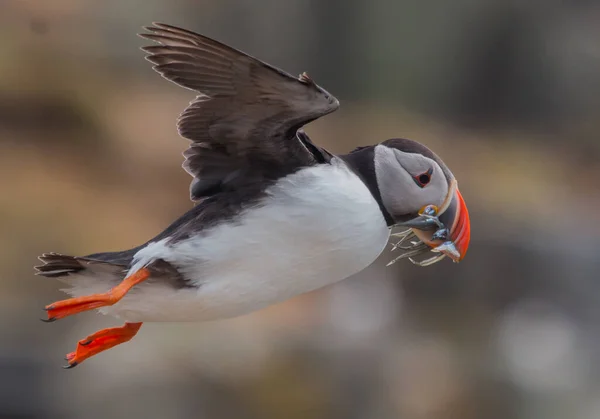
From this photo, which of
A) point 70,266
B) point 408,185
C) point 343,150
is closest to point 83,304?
point 70,266

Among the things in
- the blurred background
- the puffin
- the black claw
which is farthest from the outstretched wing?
the blurred background

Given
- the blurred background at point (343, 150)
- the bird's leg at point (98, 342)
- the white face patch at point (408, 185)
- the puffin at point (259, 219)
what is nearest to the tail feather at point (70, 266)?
the puffin at point (259, 219)

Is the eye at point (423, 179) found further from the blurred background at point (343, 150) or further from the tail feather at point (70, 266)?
the blurred background at point (343, 150)

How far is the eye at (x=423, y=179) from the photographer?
1.36 meters

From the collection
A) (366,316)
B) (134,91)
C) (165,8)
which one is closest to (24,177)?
(134,91)

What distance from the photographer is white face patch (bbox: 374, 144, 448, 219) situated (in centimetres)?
136

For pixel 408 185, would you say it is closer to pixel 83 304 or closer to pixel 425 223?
pixel 425 223

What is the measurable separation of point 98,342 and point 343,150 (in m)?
2.93

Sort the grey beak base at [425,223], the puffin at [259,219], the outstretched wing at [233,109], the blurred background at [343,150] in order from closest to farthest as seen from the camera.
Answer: the outstretched wing at [233,109], the puffin at [259,219], the grey beak base at [425,223], the blurred background at [343,150]

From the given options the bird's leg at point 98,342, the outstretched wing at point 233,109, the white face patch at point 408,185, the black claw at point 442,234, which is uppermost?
the outstretched wing at point 233,109

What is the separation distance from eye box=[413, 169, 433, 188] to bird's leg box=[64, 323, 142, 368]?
558 mm

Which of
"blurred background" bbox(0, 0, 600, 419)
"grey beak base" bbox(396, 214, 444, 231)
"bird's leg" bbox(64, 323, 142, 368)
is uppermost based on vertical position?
"grey beak base" bbox(396, 214, 444, 231)

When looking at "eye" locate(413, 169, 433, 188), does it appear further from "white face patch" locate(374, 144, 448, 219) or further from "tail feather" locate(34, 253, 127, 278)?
"tail feather" locate(34, 253, 127, 278)

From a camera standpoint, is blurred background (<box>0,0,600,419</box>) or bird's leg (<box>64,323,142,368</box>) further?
blurred background (<box>0,0,600,419</box>)
